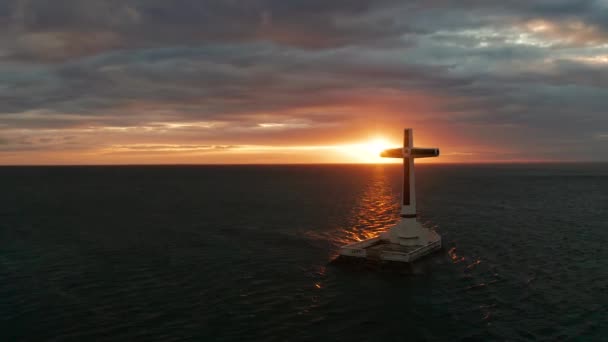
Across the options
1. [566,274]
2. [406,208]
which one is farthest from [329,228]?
[566,274]

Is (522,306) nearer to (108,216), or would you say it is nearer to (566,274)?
(566,274)

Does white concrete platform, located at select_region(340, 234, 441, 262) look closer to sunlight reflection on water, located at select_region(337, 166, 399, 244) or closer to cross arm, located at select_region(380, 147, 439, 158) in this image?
sunlight reflection on water, located at select_region(337, 166, 399, 244)

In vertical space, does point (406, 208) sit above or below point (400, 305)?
above

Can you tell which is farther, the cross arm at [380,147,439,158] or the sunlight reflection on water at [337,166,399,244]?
the sunlight reflection on water at [337,166,399,244]

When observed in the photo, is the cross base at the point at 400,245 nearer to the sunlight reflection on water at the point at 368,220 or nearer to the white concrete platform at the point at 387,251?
the white concrete platform at the point at 387,251

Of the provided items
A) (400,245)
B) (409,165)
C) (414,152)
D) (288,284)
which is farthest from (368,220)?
(288,284)

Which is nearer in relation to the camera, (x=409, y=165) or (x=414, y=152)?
(x=414, y=152)

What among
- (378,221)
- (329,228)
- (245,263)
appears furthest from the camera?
(378,221)

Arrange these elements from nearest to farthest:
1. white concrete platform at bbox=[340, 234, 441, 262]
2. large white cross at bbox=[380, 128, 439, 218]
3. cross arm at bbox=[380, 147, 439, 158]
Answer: white concrete platform at bbox=[340, 234, 441, 262], cross arm at bbox=[380, 147, 439, 158], large white cross at bbox=[380, 128, 439, 218]

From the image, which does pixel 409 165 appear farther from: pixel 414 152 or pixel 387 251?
pixel 387 251

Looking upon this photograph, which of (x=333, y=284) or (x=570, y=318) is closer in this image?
(x=570, y=318)

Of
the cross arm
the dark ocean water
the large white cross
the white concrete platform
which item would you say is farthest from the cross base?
the cross arm
